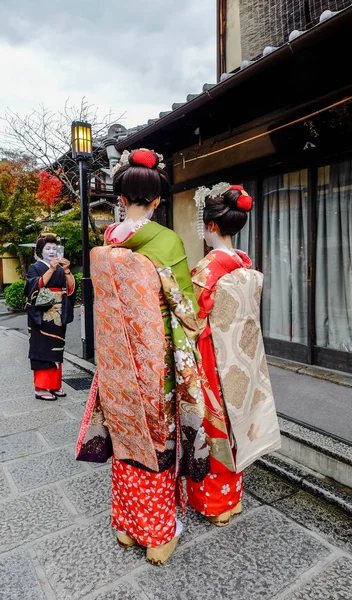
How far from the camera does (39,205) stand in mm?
17891

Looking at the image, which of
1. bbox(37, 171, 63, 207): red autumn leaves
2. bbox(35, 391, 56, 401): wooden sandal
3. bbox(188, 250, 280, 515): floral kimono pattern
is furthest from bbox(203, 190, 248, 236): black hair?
bbox(37, 171, 63, 207): red autumn leaves

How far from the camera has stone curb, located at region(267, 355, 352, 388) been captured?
4496mm

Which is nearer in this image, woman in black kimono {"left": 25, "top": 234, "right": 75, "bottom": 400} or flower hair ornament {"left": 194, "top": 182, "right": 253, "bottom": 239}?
flower hair ornament {"left": 194, "top": 182, "right": 253, "bottom": 239}

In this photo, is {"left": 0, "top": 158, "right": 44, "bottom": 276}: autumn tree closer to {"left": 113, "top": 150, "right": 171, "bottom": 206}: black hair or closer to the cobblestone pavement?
the cobblestone pavement

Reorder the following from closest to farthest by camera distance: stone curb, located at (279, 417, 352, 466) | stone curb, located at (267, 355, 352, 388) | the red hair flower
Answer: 1. the red hair flower
2. stone curb, located at (279, 417, 352, 466)
3. stone curb, located at (267, 355, 352, 388)

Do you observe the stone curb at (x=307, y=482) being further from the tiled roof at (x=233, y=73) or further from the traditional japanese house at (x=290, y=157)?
the tiled roof at (x=233, y=73)

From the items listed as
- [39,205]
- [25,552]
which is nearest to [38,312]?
[25,552]

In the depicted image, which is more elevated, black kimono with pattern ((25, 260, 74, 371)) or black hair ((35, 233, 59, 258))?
black hair ((35, 233, 59, 258))

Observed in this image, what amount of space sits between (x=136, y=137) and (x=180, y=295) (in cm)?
464

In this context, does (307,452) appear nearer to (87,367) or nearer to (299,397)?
(299,397)

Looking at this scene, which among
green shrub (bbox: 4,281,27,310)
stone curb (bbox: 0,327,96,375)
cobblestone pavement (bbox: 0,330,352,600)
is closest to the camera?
cobblestone pavement (bbox: 0,330,352,600)

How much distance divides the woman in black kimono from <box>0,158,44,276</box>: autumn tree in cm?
Answer: 1361

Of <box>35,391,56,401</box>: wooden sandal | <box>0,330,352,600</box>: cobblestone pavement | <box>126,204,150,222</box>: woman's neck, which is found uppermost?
<box>126,204,150,222</box>: woman's neck

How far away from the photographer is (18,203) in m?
17.5
